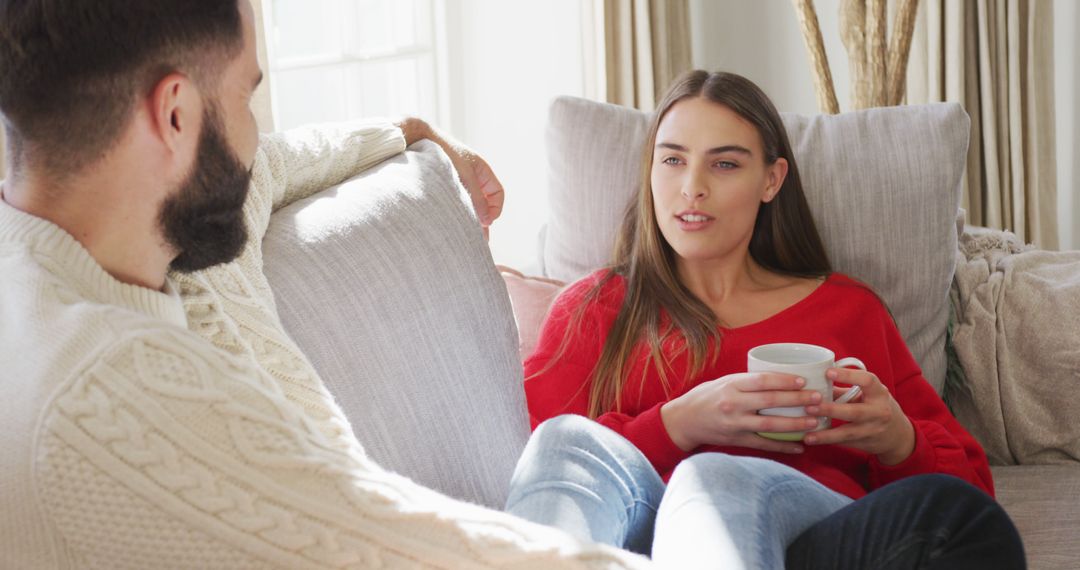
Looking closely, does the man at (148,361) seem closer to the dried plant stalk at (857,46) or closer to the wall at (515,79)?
the dried plant stalk at (857,46)

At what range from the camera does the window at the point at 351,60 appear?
10.1 ft

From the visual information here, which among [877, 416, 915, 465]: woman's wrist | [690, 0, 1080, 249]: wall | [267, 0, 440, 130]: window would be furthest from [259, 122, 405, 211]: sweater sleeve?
[690, 0, 1080, 249]: wall

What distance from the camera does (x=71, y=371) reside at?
0.74 meters

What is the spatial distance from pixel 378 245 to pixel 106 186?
20.4 inches

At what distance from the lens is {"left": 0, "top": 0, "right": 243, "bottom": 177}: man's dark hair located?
814 mm

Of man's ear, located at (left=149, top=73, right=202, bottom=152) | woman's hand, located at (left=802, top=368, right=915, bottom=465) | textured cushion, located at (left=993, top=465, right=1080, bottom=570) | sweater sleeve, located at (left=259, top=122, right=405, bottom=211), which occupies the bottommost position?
textured cushion, located at (left=993, top=465, right=1080, bottom=570)

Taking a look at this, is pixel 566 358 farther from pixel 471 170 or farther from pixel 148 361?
pixel 148 361

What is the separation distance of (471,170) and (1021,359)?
1.02m

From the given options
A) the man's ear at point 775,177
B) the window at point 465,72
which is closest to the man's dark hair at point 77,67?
the man's ear at point 775,177

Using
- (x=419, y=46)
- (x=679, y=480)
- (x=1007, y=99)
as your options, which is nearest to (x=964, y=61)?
(x=1007, y=99)

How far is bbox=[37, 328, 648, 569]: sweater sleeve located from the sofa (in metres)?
0.42

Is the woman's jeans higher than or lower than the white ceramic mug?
lower

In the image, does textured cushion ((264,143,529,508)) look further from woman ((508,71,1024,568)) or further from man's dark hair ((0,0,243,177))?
man's dark hair ((0,0,243,177))

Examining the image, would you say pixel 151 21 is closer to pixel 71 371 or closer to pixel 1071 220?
pixel 71 371
